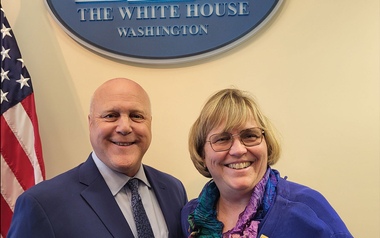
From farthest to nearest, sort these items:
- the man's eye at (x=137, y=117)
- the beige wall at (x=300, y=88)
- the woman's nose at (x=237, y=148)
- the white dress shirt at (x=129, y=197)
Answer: the beige wall at (x=300, y=88)
the man's eye at (x=137, y=117)
the white dress shirt at (x=129, y=197)
the woman's nose at (x=237, y=148)

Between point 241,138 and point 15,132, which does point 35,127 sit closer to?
point 15,132

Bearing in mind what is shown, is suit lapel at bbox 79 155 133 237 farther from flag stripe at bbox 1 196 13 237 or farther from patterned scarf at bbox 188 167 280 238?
flag stripe at bbox 1 196 13 237

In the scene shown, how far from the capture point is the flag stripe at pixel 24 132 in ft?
6.51

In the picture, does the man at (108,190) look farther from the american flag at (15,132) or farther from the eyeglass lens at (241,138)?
the american flag at (15,132)

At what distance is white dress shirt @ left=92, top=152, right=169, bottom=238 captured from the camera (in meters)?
1.50

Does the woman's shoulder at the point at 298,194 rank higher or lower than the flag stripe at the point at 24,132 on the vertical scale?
lower

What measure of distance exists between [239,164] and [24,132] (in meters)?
1.43

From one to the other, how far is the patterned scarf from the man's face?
393mm

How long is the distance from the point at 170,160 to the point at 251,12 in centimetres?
115

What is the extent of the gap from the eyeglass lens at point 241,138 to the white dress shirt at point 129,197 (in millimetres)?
469

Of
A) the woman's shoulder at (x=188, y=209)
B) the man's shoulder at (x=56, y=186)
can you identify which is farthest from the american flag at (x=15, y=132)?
the woman's shoulder at (x=188, y=209)

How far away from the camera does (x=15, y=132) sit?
1.99 metres

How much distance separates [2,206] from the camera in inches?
76.3

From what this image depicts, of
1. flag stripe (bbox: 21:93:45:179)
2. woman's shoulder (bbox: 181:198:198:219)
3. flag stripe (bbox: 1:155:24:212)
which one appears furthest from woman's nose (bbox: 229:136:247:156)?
flag stripe (bbox: 1:155:24:212)
